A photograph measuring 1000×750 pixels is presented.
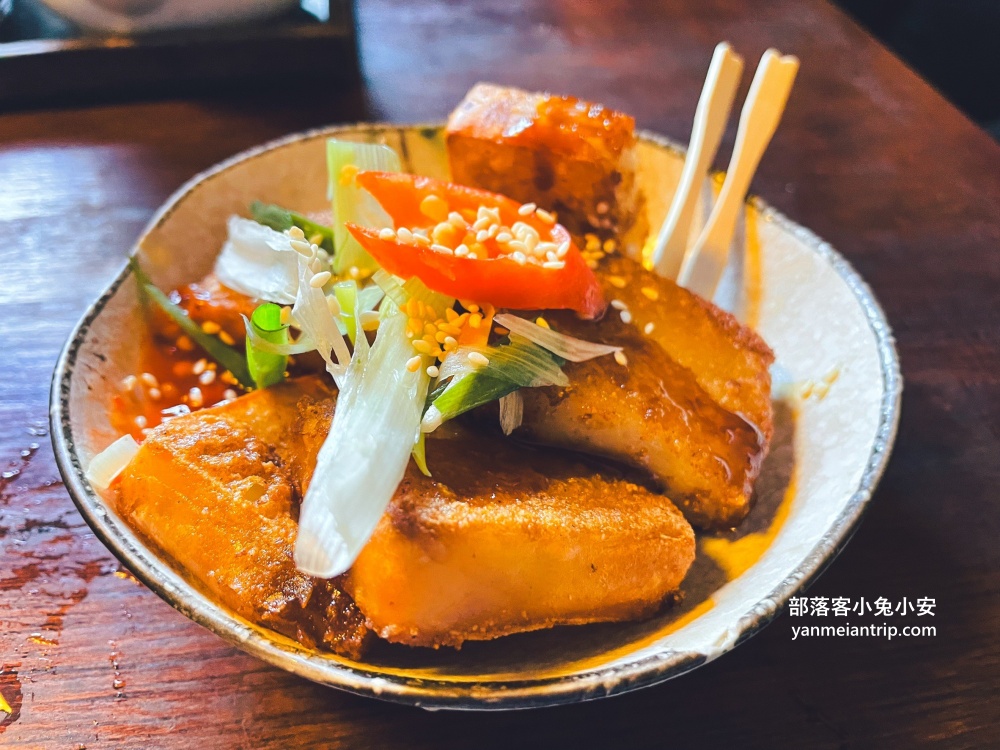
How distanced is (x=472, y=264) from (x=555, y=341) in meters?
0.21

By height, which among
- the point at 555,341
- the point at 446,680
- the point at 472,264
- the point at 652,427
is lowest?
the point at 446,680

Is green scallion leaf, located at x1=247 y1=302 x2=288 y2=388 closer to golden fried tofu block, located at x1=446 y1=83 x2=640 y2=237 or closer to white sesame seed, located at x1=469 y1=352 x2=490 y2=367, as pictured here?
white sesame seed, located at x1=469 y1=352 x2=490 y2=367

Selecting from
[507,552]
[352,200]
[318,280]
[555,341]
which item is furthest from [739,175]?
[507,552]

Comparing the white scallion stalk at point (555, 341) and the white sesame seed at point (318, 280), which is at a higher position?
the white sesame seed at point (318, 280)

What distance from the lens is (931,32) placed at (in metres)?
3.96

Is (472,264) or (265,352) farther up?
(472,264)

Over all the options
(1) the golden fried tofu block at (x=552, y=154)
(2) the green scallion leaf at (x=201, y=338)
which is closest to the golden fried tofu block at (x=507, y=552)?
(2) the green scallion leaf at (x=201, y=338)

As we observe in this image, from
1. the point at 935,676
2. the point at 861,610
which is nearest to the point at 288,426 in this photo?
the point at 861,610

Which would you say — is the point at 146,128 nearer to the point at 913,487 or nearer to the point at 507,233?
the point at 507,233

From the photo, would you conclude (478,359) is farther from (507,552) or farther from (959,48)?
(959,48)

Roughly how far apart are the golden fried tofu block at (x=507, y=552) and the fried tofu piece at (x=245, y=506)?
0.09 m

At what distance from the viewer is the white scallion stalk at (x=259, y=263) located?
59.0 inches

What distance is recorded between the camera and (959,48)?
151 inches

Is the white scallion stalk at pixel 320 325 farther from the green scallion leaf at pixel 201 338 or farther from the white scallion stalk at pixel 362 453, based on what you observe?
the green scallion leaf at pixel 201 338
